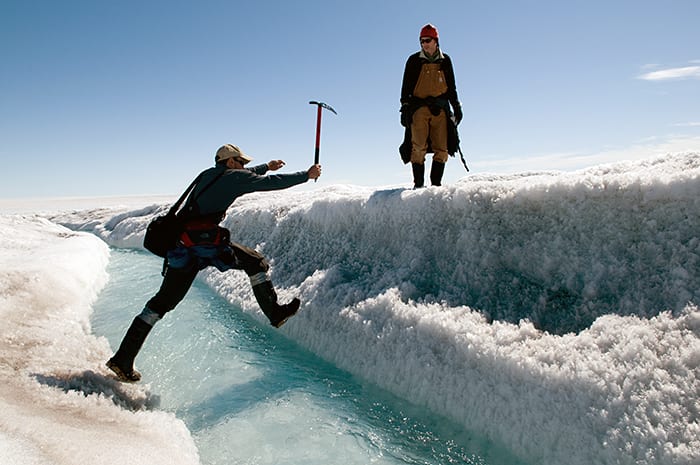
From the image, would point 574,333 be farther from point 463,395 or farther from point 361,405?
point 361,405

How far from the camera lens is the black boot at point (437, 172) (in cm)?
568

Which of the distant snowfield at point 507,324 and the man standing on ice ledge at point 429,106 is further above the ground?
the man standing on ice ledge at point 429,106

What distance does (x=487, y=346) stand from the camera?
9.99 ft

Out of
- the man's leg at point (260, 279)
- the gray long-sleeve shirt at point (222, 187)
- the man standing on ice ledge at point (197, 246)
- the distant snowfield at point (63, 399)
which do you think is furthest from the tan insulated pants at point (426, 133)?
the distant snowfield at point (63, 399)

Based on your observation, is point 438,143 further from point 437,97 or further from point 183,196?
point 183,196

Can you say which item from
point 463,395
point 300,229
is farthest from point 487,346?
point 300,229

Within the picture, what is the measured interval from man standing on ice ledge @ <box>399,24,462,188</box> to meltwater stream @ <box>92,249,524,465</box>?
310 cm

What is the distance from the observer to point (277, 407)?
131 inches

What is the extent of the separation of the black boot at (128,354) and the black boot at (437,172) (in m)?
4.06

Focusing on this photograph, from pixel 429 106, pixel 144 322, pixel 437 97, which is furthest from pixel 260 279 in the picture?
pixel 437 97

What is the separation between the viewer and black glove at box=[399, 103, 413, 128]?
548cm

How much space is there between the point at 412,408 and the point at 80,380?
8.83ft

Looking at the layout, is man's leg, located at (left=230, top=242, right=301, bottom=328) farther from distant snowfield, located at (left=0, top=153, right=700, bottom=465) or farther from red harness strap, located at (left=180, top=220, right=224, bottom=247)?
distant snowfield, located at (left=0, top=153, right=700, bottom=465)

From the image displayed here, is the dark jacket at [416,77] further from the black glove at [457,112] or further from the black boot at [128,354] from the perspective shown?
the black boot at [128,354]
